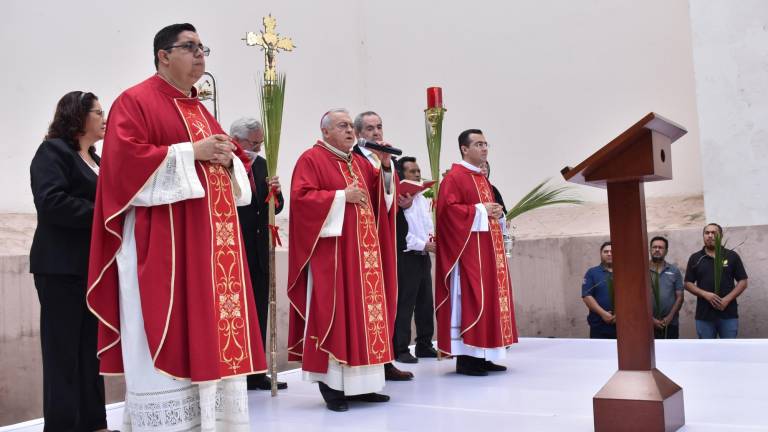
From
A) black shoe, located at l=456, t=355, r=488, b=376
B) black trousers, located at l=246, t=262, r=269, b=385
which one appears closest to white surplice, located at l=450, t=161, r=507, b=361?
black shoe, located at l=456, t=355, r=488, b=376

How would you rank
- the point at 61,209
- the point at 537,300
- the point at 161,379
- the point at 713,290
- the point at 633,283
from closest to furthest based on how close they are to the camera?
1. the point at 161,379
2. the point at 633,283
3. the point at 61,209
4. the point at 713,290
5. the point at 537,300

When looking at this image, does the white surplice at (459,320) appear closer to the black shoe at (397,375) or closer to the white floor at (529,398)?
the white floor at (529,398)

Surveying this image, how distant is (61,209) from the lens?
3.61 metres

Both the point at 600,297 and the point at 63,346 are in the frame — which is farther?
the point at 600,297

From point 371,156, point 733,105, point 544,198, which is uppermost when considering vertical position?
point 733,105

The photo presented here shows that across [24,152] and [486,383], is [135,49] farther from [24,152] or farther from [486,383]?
[486,383]

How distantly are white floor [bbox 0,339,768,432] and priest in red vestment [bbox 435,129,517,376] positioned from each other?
0.22 meters

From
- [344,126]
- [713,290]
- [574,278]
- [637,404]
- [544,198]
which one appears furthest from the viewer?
[574,278]

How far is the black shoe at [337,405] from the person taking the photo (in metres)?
4.54

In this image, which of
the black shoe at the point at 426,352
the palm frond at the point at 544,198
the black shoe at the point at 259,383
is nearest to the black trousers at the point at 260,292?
the black shoe at the point at 259,383

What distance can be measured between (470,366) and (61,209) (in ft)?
10.8

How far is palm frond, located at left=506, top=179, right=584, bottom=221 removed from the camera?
317 inches

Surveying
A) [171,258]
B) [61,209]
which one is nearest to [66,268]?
[61,209]

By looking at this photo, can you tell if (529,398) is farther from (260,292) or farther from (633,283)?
(260,292)
